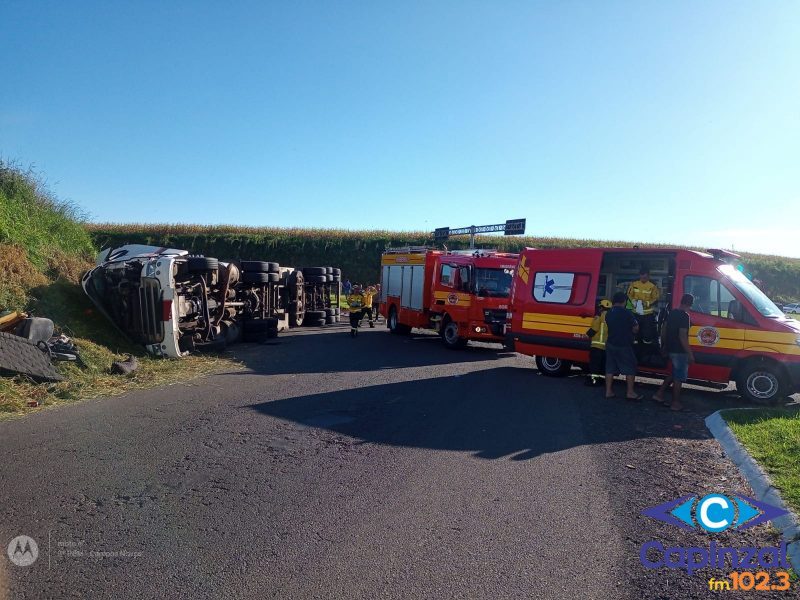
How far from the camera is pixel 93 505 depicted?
4.83 meters

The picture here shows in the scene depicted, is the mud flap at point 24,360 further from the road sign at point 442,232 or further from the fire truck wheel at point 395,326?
the road sign at point 442,232

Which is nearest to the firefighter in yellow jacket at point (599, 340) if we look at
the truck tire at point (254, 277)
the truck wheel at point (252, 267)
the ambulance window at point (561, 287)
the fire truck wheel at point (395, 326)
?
the ambulance window at point (561, 287)

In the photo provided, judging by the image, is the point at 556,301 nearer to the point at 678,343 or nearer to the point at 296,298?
the point at 678,343

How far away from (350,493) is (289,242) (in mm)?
41431

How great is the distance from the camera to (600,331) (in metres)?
10.8

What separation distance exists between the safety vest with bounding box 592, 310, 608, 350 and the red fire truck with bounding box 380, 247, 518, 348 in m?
4.71

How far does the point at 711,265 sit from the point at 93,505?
9628 millimetres

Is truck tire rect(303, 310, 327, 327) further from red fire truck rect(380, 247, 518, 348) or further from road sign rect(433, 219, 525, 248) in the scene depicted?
road sign rect(433, 219, 525, 248)

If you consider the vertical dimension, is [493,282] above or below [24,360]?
above

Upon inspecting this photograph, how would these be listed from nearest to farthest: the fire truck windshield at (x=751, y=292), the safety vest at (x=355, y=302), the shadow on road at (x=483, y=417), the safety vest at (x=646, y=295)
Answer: the shadow on road at (x=483, y=417)
the fire truck windshield at (x=751, y=292)
the safety vest at (x=646, y=295)
the safety vest at (x=355, y=302)

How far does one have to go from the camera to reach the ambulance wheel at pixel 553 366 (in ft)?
39.8

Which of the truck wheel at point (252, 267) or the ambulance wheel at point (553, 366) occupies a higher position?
the truck wheel at point (252, 267)

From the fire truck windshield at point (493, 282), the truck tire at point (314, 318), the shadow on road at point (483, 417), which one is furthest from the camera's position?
the truck tire at point (314, 318)

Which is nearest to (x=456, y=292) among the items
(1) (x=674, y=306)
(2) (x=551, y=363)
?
(2) (x=551, y=363)
